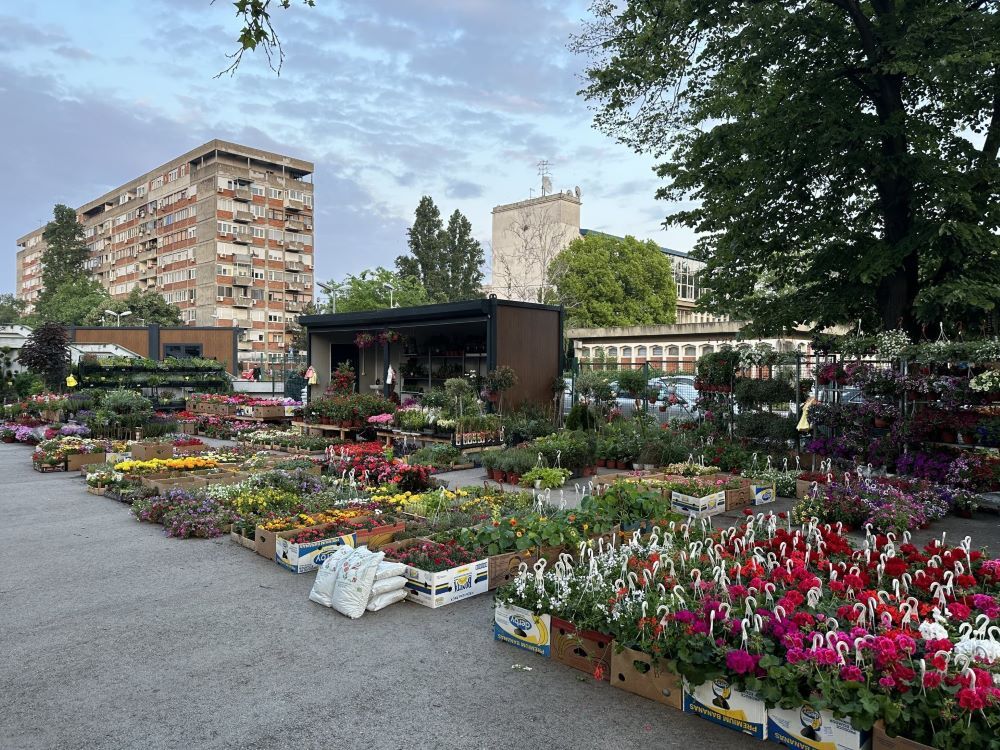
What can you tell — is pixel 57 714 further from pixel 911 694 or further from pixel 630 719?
pixel 911 694

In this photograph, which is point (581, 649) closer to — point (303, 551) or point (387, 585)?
point (387, 585)

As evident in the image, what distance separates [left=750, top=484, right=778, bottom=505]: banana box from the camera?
9.60 metres

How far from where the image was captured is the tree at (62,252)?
7562cm

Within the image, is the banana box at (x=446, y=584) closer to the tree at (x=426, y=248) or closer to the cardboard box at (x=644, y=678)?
the cardboard box at (x=644, y=678)

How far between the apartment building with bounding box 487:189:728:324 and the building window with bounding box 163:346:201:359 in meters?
24.0

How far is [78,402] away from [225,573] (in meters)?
15.1

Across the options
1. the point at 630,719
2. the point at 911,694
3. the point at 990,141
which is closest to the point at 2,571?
the point at 630,719

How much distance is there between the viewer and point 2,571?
6.54 metres

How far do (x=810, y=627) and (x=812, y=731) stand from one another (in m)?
0.51

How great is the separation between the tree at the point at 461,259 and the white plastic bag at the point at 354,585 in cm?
5064

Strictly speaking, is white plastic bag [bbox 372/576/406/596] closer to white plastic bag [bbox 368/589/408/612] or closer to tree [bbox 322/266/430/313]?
white plastic bag [bbox 368/589/408/612]

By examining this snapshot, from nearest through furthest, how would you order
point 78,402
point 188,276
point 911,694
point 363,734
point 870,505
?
point 911,694 → point 363,734 → point 870,505 → point 78,402 → point 188,276

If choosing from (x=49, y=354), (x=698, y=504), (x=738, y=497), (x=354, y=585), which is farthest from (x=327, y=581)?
(x=49, y=354)

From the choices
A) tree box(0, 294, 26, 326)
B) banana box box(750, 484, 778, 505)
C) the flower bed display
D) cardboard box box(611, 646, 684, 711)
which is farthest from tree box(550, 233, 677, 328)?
tree box(0, 294, 26, 326)
